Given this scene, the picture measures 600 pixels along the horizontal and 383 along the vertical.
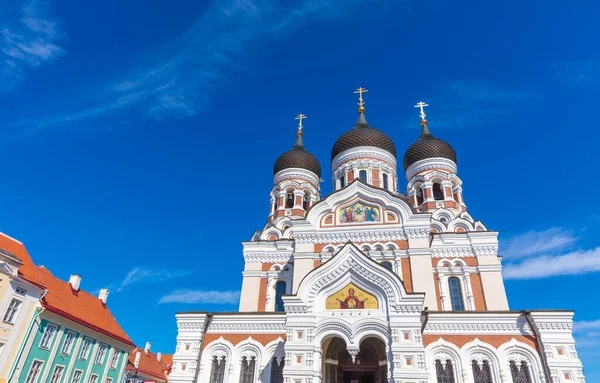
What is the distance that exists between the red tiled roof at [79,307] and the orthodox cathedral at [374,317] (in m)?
8.14

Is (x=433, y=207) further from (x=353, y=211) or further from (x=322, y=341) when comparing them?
(x=322, y=341)

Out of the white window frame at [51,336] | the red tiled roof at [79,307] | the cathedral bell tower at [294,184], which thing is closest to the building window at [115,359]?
the red tiled roof at [79,307]

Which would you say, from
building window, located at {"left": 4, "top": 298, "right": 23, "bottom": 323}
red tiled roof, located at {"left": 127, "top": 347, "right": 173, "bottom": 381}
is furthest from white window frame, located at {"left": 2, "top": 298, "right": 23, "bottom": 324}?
red tiled roof, located at {"left": 127, "top": 347, "right": 173, "bottom": 381}

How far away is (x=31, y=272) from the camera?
749 inches

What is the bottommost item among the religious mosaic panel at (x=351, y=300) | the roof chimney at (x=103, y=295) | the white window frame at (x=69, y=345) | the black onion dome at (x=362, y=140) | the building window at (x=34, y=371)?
the building window at (x=34, y=371)

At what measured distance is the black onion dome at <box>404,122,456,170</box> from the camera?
25170 millimetres

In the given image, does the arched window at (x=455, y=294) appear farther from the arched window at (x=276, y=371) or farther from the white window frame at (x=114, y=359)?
the white window frame at (x=114, y=359)

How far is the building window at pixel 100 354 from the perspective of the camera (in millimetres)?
21806

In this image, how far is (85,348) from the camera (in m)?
21.0

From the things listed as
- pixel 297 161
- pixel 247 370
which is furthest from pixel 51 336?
pixel 297 161

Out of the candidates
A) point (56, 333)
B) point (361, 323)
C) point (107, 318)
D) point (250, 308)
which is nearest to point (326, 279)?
point (361, 323)

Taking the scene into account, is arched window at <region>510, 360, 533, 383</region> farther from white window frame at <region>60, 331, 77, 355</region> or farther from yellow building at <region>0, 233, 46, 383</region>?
white window frame at <region>60, 331, 77, 355</region>

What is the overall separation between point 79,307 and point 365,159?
727 inches

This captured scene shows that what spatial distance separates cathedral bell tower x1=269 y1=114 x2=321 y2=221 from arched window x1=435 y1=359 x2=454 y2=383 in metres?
13.7
